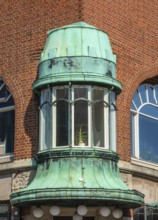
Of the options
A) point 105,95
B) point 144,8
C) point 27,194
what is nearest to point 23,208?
point 27,194

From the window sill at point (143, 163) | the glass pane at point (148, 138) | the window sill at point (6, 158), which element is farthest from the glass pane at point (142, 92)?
the window sill at point (6, 158)

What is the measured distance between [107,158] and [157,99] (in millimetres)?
4981

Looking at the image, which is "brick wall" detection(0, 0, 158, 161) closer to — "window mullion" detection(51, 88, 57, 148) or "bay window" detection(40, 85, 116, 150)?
"bay window" detection(40, 85, 116, 150)

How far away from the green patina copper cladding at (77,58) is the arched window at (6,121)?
2.41 meters

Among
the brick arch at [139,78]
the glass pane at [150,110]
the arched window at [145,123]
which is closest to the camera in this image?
the brick arch at [139,78]

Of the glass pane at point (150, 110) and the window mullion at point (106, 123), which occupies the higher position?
the glass pane at point (150, 110)

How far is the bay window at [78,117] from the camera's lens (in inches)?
616

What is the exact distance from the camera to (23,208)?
A: 644 inches

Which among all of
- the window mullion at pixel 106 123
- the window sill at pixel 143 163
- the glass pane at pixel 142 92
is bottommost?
the window sill at pixel 143 163

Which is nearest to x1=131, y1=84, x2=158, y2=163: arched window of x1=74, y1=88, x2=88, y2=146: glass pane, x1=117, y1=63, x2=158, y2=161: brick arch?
x1=117, y1=63, x2=158, y2=161: brick arch

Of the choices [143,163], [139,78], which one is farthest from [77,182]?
[139,78]

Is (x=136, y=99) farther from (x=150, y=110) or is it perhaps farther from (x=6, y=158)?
(x=6, y=158)

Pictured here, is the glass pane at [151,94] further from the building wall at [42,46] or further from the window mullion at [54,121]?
the window mullion at [54,121]

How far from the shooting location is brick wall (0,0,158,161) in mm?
17328
